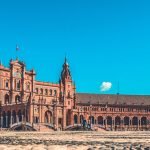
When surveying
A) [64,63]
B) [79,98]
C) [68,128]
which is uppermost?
[64,63]

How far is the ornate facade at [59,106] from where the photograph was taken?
9794cm

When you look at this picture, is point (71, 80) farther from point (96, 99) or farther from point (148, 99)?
point (148, 99)

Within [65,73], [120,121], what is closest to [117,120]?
[120,121]

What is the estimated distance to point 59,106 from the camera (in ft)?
342

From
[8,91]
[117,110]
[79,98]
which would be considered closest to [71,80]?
[79,98]

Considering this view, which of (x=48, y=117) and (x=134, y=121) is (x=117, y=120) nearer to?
(x=134, y=121)

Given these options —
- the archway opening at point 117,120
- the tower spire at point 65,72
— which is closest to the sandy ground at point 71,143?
the tower spire at point 65,72

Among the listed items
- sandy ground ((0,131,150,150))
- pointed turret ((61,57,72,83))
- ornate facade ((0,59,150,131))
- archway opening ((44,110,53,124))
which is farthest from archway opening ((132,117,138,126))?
sandy ground ((0,131,150,150))

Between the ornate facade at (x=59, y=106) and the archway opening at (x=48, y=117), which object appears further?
the archway opening at (x=48, y=117)

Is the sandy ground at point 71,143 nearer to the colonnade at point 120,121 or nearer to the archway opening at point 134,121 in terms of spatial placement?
the colonnade at point 120,121

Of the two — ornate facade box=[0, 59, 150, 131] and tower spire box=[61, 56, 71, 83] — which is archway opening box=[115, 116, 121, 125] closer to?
ornate facade box=[0, 59, 150, 131]

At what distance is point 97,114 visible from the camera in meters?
130

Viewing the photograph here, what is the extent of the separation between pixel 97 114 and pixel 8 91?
107ft

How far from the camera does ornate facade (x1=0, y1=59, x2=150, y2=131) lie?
97.9 m
